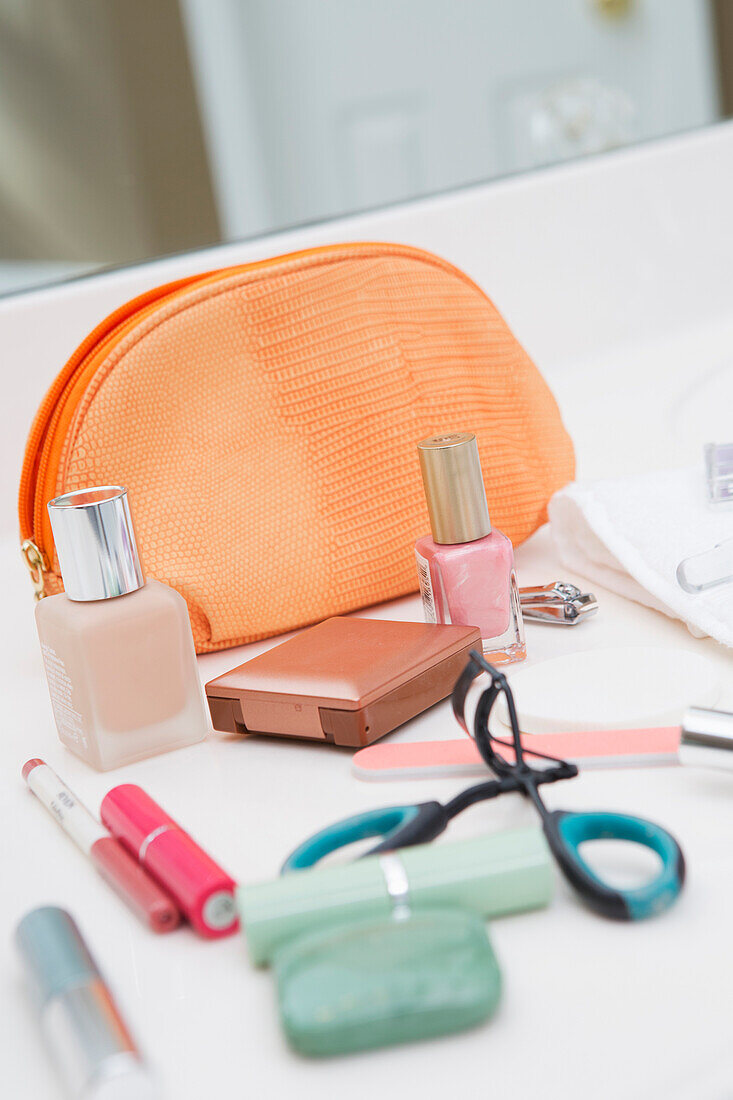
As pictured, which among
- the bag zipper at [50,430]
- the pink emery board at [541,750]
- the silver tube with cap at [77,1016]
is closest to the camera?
the silver tube with cap at [77,1016]

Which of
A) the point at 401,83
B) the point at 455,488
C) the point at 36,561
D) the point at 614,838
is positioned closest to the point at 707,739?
the point at 614,838

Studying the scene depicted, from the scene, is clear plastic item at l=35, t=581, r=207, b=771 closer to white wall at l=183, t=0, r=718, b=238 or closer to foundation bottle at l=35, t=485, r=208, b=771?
foundation bottle at l=35, t=485, r=208, b=771

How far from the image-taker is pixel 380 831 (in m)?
0.27

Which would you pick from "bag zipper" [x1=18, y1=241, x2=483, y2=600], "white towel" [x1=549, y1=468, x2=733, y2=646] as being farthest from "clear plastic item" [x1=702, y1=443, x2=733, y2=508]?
"bag zipper" [x1=18, y1=241, x2=483, y2=600]

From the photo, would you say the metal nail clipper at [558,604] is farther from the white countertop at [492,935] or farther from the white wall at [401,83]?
the white wall at [401,83]

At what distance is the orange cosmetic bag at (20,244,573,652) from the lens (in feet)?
1.34

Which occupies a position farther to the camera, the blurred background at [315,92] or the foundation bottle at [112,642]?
the blurred background at [315,92]

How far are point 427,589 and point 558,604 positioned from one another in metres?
0.05

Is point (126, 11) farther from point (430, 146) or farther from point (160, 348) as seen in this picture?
point (160, 348)

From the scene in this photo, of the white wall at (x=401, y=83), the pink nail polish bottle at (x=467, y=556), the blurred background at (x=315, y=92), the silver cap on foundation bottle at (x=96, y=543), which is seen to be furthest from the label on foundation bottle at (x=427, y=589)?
the white wall at (x=401, y=83)

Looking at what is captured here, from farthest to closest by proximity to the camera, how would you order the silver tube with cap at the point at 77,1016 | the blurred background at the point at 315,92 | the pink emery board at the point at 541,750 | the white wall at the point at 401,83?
1. the white wall at the point at 401,83
2. the blurred background at the point at 315,92
3. the pink emery board at the point at 541,750
4. the silver tube with cap at the point at 77,1016

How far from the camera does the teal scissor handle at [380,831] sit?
9.9 inches

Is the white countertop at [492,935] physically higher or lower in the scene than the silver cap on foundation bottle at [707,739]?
lower

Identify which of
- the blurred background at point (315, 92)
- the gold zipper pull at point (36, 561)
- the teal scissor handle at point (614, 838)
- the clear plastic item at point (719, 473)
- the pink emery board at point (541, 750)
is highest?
the blurred background at point (315, 92)
